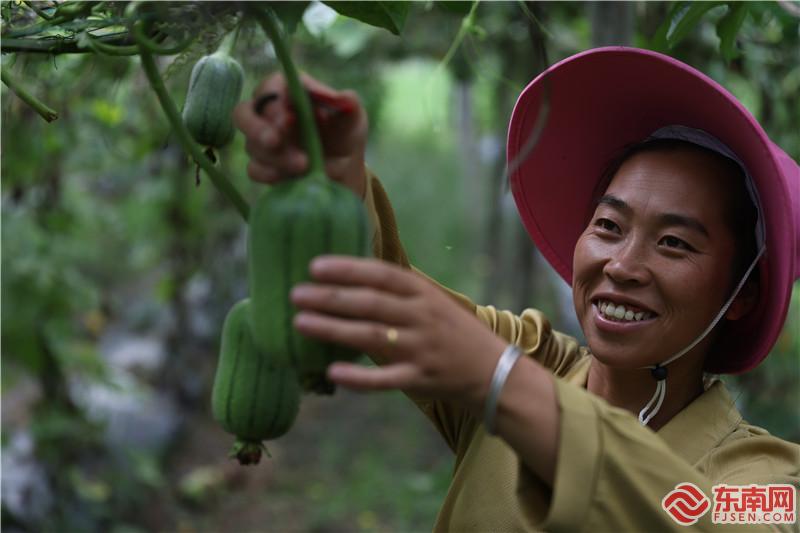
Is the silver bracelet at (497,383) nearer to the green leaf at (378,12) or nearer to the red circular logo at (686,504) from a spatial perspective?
the red circular logo at (686,504)

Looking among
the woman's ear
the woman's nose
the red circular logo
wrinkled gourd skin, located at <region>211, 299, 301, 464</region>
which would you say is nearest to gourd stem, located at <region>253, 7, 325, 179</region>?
wrinkled gourd skin, located at <region>211, 299, 301, 464</region>

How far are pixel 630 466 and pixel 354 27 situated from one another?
8.82 feet

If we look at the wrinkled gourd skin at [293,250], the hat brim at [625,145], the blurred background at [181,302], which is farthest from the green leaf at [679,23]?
the wrinkled gourd skin at [293,250]

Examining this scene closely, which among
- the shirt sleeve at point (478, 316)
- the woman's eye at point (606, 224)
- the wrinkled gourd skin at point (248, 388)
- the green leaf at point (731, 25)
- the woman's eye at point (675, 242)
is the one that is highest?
the green leaf at point (731, 25)

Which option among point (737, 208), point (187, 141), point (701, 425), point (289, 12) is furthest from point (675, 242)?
point (187, 141)

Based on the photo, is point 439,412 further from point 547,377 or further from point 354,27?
point 354,27

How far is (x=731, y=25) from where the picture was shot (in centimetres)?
162

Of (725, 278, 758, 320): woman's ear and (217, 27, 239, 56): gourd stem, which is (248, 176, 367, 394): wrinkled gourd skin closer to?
(217, 27, 239, 56): gourd stem

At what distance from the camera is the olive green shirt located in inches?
36.8

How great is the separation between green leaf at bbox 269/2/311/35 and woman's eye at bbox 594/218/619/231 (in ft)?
1.85

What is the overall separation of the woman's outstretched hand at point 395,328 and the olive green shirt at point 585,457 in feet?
0.37

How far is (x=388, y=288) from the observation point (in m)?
0.83

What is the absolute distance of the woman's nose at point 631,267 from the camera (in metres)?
1.35

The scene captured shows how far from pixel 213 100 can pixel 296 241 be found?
1.36 feet
